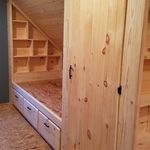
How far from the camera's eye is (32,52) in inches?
153

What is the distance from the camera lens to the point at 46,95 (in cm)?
317

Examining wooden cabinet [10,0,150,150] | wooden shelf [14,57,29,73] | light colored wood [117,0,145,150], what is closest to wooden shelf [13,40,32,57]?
wooden shelf [14,57,29,73]

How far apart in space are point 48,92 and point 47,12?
1.15 metres

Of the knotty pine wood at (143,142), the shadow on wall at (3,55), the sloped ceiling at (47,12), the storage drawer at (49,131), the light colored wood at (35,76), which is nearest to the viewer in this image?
the knotty pine wood at (143,142)

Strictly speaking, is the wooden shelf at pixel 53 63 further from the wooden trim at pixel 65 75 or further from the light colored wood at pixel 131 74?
the light colored wood at pixel 131 74

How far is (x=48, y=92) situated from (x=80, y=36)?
1673mm

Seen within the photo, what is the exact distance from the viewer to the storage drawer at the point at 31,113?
2971 millimetres

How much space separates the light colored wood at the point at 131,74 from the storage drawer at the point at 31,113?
1701mm

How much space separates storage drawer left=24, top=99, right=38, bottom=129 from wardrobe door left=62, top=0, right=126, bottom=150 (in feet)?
2.99

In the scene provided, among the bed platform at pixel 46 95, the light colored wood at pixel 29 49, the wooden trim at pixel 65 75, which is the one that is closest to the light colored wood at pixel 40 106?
the bed platform at pixel 46 95

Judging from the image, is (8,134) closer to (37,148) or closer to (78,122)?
(37,148)

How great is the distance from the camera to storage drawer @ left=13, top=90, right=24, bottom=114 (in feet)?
11.4

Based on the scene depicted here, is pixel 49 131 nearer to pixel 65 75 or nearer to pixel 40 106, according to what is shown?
pixel 40 106

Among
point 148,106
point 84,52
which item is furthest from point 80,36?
point 148,106
